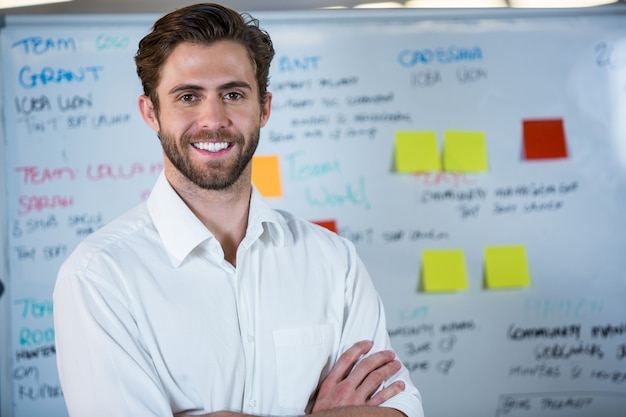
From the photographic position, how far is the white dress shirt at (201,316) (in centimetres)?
108

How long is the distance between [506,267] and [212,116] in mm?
1436

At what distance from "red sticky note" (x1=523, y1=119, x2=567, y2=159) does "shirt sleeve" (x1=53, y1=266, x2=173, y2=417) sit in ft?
5.57

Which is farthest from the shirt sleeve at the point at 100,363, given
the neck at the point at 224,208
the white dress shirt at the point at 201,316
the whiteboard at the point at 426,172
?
the whiteboard at the point at 426,172

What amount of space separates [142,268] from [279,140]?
3.87 ft

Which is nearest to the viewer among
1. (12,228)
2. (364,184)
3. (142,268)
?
(142,268)

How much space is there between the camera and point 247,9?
2377 mm

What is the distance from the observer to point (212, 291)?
1.23m

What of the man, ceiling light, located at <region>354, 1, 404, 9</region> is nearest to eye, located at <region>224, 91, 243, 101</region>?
the man

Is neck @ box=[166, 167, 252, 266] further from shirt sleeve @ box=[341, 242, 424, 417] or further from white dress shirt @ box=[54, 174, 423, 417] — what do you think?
shirt sleeve @ box=[341, 242, 424, 417]

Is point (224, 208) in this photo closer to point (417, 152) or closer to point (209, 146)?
point (209, 146)

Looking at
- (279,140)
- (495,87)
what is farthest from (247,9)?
(495,87)

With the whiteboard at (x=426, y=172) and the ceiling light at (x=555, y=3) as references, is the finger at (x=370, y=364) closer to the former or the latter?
the whiteboard at (x=426, y=172)

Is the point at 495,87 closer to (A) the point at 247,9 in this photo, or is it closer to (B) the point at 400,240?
(B) the point at 400,240

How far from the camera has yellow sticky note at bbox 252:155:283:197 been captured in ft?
7.45
